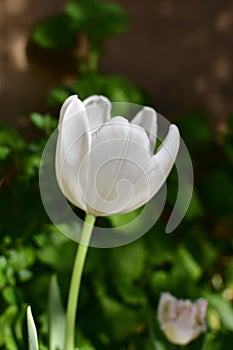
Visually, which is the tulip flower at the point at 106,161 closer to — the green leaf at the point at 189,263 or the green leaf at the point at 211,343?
the green leaf at the point at 211,343

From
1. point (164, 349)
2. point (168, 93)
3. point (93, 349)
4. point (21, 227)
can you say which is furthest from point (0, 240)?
point (168, 93)

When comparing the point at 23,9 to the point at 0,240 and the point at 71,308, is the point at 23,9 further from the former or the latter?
the point at 71,308

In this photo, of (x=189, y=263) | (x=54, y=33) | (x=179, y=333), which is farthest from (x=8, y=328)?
(x=54, y=33)

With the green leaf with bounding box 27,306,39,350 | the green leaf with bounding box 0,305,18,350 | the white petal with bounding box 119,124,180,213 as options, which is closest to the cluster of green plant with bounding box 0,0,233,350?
the green leaf with bounding box 0,305,18,350

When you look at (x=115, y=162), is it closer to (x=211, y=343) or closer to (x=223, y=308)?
(x=211, y=343)

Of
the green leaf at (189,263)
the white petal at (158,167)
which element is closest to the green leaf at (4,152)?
the white petal at (158,167)
